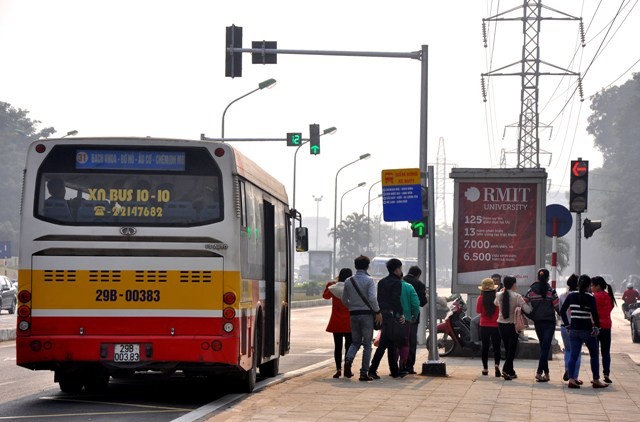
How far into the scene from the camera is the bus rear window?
49.5 ft

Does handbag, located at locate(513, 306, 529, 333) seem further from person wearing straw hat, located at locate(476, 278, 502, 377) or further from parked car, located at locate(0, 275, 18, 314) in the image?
parked car, located at locate(0, 275, 18, 314)

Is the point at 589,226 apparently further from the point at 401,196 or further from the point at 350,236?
the point at 350,236

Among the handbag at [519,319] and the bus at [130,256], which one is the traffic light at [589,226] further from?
the bus at [130,256]

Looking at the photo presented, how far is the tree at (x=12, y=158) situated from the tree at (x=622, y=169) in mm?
59945

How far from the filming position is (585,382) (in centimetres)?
1992

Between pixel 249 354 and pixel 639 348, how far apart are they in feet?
70.4

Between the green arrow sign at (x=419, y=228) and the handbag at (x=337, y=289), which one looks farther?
the green arrow sign at (x=419, y=228)

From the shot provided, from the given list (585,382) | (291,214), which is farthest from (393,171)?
(585,382)

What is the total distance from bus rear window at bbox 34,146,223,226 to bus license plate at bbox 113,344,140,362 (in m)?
1.38

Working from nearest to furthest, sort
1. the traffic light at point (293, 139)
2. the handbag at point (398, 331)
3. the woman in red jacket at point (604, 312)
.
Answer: the woman in red jacket at point (604, 312), the handbag at point (398, 331), the traffic light at point (293, 139)

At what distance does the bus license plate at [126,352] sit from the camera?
15.0 meters

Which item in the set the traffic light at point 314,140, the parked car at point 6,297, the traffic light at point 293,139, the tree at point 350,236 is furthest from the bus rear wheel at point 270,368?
the tree at point 350,236

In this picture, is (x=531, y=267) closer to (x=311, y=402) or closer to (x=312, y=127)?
(x=311, y=402)

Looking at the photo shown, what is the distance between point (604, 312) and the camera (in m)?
19.6
